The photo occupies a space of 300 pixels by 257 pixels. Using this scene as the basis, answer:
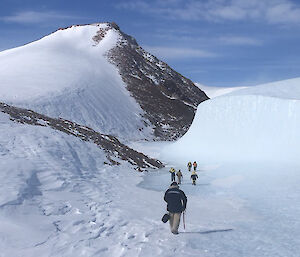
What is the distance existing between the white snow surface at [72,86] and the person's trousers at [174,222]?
132 feet

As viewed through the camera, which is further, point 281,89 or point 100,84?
point 100,84

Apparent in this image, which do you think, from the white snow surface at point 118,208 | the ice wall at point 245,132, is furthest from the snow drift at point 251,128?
the white snow surface at point 118,208

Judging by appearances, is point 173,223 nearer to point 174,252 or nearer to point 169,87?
point 174,252

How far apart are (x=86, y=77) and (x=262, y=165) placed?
2112 inches

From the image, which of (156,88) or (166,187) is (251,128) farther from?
(156,88)

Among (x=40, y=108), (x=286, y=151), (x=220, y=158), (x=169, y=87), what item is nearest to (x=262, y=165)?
(x=286, y=151)

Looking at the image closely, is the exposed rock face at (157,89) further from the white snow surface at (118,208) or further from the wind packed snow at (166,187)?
the white snow surface at (118,208)

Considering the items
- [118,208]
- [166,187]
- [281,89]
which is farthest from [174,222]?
[281,89]

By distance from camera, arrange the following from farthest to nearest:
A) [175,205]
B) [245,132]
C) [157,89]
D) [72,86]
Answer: [157,89]
[72,86]
[245,132]
[175,205]

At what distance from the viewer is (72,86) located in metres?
60.7

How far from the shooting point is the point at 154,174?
2231cm

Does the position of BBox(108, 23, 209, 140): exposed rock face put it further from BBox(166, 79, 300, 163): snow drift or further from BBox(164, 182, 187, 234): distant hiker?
BBox(164, 182, 187, 234): distant hiker

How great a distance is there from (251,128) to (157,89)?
5714 centimetres

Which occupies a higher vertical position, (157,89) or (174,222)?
(157,89)
